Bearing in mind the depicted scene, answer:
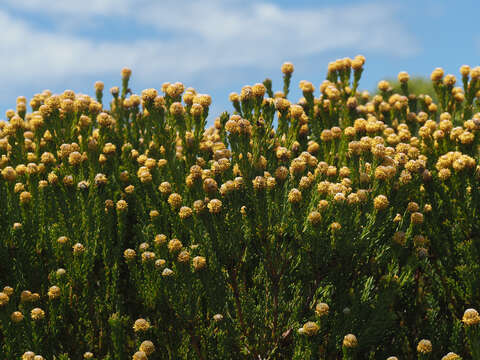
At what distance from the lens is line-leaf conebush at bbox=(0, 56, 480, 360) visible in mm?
3400

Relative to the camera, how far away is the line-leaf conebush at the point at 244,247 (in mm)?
3400

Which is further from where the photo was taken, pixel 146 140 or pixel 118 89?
pixel 118 89

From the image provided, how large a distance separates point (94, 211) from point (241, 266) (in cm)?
115

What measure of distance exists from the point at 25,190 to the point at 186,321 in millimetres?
2068

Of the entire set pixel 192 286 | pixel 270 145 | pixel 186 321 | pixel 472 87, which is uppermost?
pixel 472 87

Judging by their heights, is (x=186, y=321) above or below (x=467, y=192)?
below

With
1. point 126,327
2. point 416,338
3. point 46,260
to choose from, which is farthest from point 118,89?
point 416,338

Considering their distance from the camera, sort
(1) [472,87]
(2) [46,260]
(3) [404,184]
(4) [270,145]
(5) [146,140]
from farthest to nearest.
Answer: (1) [472,87], (5) [146,140], (2) [46,260], (4) [270,145], (3) [404,184]

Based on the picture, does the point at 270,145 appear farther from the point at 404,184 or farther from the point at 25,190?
the point at 25,190

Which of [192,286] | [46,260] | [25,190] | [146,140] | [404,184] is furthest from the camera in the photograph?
[146,140]

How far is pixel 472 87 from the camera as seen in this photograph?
642 cm

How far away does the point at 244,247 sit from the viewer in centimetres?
371

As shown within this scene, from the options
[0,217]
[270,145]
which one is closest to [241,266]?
[270,145]

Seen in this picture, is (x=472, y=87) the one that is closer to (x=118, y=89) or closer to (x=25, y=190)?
(x=118, y=89)
